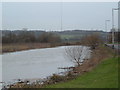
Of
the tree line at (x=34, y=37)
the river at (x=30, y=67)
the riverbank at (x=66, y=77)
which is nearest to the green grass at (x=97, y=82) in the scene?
the riverbank at (x=66, y=77)

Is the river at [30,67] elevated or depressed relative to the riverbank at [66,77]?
depressed

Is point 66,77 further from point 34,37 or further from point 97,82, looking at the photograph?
point 34,37

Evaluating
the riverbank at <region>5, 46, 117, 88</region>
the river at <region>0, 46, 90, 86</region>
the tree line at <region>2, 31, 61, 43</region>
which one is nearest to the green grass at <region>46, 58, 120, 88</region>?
the riverbank at <region>5, 46, 117, 88</region>

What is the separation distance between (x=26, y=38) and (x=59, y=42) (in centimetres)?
1414

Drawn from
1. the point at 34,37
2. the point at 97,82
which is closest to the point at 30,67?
the point at 97,82

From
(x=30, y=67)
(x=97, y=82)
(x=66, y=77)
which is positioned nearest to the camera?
(x=97, y=82)

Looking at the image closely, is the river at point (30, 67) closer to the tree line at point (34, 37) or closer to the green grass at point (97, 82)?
the green grass at point (97, 82)

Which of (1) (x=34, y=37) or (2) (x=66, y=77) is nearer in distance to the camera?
(2) (x=66, y=77)

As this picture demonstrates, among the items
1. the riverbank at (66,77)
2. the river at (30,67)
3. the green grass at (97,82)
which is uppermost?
the green grass at (97,82)

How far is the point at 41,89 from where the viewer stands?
1268cm

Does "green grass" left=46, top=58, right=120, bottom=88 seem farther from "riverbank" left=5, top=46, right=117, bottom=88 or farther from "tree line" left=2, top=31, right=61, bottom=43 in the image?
"tree line" left=2, top=31, right=61, bottom=43

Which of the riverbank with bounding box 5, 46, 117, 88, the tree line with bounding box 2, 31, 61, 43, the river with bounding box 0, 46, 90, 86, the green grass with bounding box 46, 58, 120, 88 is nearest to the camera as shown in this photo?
the green grass with bounding box 46, 58, 120, 88

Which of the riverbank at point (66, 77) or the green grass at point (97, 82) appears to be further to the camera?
the riverbank at point (66, 77)

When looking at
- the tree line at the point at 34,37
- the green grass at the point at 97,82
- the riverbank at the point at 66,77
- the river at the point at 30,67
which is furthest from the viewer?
the tree line at the point at 34,37
